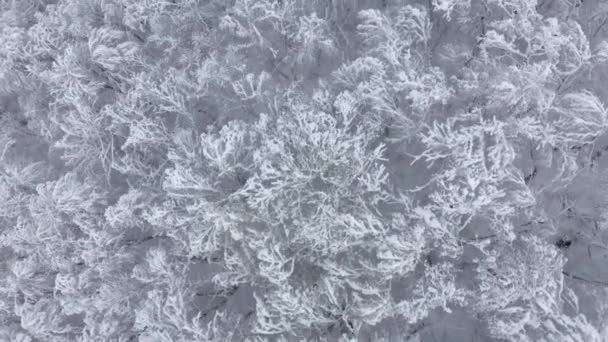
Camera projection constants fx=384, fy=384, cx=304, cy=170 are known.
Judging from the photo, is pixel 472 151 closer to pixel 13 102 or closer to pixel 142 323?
pixel 142 323

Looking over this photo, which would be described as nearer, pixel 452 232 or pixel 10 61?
pixel 452 232

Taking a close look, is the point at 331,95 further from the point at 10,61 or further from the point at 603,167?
the point at 10,61

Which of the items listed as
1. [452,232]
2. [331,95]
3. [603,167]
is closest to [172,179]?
[331,95]

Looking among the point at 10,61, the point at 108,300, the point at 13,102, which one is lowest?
the point at 108,300

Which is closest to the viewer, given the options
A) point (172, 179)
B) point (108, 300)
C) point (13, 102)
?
point (172, 179)

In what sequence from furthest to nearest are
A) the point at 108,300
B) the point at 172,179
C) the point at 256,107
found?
1. the point at 256,107
2. the point at 108,300
3. the point at 172,179

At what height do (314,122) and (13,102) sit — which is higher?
(314,122)
